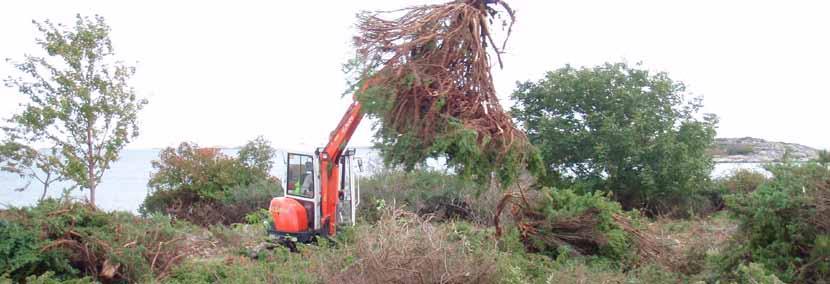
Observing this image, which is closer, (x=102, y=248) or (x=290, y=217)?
(x=102, y=248)

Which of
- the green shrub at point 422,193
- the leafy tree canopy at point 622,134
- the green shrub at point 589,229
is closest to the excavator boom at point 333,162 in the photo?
the green shrub at point 589,229

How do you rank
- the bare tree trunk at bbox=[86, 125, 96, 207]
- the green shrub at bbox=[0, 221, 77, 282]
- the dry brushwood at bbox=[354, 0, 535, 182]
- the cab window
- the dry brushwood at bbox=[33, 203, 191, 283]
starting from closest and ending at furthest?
the dry brushwood at bbox=[354, 0, 535, 182] < the green shrub at bbox=[0, 221, 77, 282] < the dry brushwood at bbox=[33, 203, 191, 283] < the cab window < the bare tree trunk at bbox=[86, 125, 96, 207]

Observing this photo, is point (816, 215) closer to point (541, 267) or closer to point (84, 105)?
point (541, 267)

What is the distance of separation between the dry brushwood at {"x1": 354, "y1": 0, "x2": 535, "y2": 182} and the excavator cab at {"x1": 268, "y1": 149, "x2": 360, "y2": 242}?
3267 millimetres

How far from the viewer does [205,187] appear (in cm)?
1939

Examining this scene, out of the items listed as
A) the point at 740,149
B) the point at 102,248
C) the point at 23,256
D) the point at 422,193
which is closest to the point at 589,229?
the point at 102,248

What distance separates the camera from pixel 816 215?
759 cm

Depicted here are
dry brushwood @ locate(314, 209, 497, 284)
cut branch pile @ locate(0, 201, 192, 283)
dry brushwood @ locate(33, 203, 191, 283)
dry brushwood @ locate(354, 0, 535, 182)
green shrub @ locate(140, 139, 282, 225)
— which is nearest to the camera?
dry brushwood @ locate(314, 209, 497, 284)

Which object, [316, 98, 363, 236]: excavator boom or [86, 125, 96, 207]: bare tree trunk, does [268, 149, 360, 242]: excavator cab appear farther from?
[86, 125, 96, 207]: bare tree trunk

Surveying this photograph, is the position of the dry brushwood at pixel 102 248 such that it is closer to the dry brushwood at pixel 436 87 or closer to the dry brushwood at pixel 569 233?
the dry brushwood at pixel 436 87

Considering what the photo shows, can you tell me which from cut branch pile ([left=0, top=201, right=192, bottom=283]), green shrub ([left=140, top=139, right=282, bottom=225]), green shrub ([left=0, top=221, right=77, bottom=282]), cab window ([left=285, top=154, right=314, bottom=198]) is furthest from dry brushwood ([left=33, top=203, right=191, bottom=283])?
green shrub ([left=140, top=139, right=282, bottom=225])

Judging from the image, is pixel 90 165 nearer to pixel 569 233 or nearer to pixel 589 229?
pixel 569 233

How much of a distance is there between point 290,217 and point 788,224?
6603 millimetres

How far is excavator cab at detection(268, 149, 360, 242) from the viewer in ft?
35.0
